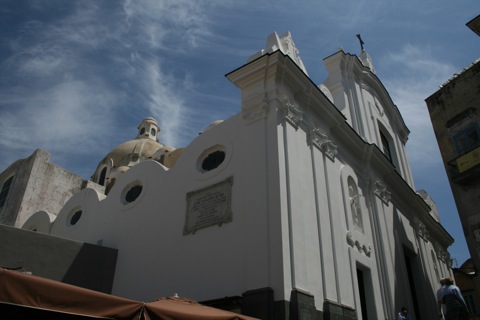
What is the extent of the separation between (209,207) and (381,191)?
24.8 ft

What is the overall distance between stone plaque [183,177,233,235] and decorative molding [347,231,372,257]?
383 centimetres

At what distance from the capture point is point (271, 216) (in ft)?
31.7

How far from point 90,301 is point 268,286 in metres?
4.39

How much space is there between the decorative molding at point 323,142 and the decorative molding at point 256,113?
185cm

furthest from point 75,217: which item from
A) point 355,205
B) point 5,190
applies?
point 355,205

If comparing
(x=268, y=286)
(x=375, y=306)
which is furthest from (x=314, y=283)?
(x=375, y=306)

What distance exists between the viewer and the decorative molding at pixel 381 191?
15.6m

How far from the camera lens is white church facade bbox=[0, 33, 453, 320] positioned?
9.62m

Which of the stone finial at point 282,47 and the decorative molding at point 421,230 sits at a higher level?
the stone finial at point 282,47

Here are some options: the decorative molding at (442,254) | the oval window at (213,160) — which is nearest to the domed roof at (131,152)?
the decorative molding at (442,254)

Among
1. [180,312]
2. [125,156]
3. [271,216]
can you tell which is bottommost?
[180,312]

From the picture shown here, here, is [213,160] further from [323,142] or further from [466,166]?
[466,166]

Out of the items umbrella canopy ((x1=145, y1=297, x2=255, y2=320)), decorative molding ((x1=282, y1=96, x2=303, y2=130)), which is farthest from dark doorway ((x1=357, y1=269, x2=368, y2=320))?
umbrella canopy ((x1=145, y1=297, x2=255, y2=320))

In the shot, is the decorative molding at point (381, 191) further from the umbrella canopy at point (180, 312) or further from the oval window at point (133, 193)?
the umbrella canopy at point (180, 312)
